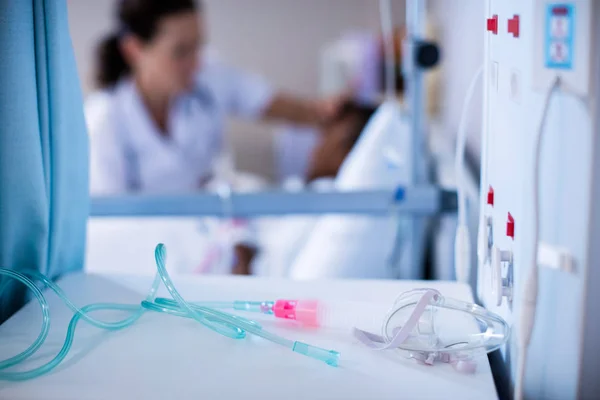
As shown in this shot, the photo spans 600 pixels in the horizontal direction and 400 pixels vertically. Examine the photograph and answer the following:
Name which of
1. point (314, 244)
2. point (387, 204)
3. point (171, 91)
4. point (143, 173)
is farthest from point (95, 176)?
point (387, 204)

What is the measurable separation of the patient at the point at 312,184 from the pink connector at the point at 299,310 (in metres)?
0.78

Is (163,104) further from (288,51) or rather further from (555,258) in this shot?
(555,258)

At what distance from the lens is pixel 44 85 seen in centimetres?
89

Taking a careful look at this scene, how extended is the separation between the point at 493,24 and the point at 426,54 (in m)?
0.66

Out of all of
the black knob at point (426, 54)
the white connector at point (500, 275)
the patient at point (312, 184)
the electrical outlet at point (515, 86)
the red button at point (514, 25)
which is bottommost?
the patient at point (312, 184)

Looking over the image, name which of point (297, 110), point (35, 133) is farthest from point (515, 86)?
point (297, 110)

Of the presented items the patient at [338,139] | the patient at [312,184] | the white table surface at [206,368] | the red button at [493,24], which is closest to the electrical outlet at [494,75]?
the red button at [493,24]

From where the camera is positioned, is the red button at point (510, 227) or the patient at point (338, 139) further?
the patient at point (338, 139)

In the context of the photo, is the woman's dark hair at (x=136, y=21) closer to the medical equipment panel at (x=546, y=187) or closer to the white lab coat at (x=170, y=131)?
the white lab coat at (x=170, y=131)

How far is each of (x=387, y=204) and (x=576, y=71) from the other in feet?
2.84

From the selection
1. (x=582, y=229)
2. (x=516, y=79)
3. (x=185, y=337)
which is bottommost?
(x=185, y=337)

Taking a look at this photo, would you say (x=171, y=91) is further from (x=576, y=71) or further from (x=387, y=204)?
(x=576, y=71)

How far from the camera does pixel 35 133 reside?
882mm

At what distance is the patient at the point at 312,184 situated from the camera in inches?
70.6
